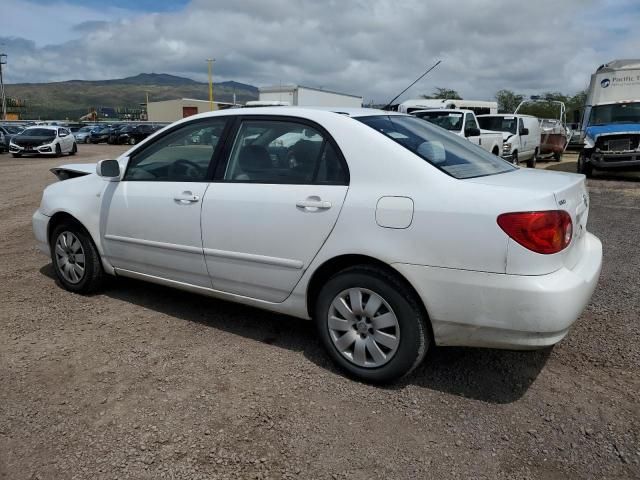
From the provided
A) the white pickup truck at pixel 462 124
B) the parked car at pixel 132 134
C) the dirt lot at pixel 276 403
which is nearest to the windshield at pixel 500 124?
the white pickup truck at pixel 462 124

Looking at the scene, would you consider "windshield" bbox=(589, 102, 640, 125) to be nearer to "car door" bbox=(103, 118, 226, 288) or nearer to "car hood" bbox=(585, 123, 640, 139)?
"car hood" bbox=(585, 123, 640, 139)

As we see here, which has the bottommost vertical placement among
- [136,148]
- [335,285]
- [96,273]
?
[96,273]

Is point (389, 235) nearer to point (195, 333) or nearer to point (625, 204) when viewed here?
point (195, 333)

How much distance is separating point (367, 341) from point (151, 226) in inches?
74.8

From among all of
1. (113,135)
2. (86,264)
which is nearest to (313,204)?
(86,264)

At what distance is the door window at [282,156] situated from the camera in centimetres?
325

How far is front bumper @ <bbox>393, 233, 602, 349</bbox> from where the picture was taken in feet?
8.65

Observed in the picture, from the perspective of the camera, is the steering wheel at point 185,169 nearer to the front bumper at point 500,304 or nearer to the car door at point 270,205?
the car door at point 270,205

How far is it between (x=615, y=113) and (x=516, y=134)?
107 inches

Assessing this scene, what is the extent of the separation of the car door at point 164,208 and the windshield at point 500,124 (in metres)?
14.4

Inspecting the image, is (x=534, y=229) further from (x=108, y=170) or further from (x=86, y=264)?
(x=86, y=264)

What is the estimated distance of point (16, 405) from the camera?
2.94 metres

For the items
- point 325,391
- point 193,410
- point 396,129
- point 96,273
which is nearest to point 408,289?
point 325,391

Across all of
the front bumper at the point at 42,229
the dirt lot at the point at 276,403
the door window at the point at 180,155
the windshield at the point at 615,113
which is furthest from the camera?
the windshield at the point at 615,113
